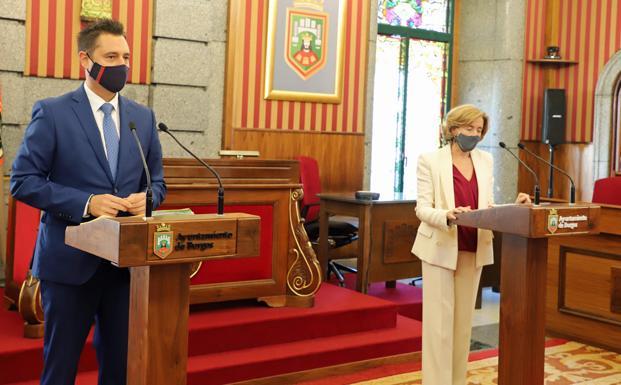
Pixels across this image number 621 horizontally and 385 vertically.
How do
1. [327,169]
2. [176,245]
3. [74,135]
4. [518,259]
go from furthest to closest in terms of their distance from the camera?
1. [327,169]
2. [518,259]
3. [74,135]
4. [176,245]

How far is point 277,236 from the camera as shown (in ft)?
15.2

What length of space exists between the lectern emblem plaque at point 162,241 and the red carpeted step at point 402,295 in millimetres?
3503

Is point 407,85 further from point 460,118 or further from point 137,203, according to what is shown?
point 137,203

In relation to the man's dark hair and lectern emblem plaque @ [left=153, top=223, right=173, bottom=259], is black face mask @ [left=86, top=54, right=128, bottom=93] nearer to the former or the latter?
the man's dark hair

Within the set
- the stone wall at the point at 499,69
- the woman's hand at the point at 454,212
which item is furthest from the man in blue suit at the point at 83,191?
the stone wall at the point at 499,69

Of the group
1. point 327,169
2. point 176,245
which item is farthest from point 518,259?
point 327,169

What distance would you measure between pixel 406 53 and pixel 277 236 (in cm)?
450

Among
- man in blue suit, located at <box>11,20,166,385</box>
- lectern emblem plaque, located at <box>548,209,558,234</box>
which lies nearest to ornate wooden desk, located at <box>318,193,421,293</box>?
lectern emblem plaque, located at <box>548,209,558,234</box>

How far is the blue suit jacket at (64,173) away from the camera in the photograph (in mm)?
2400

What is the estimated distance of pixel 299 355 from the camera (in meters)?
4.24

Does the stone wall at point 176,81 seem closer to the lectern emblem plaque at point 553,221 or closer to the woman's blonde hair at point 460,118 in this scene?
the woman's blonde hair at point 460,118

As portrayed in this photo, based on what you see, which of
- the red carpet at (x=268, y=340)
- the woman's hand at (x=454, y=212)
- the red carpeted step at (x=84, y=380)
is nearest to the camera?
the woman's hand at (x=454, y=212)

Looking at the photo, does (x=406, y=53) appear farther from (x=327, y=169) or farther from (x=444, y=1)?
(x=327, y=169)

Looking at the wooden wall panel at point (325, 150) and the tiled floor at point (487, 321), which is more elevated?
the wooden wall panel at point (325, 150)
